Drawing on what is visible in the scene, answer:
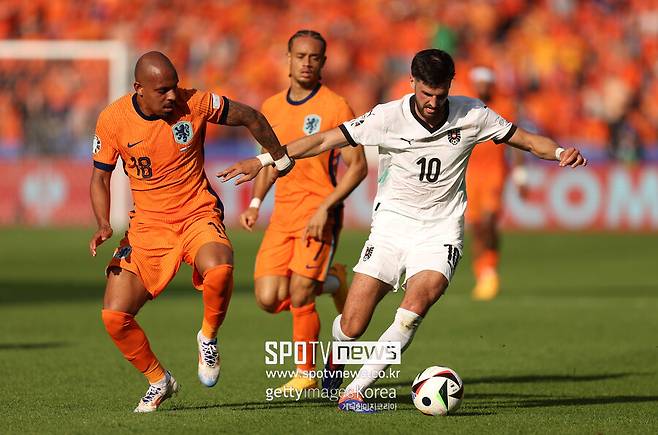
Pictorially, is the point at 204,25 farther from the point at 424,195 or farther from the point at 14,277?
the point at 424,195

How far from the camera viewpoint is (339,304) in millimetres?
10578

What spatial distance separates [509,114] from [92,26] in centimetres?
1596

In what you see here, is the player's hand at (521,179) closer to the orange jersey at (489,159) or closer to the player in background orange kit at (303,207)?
the orange jersey at (489,159)

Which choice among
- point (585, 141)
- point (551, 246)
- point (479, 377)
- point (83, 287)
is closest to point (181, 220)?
point (479, 377)

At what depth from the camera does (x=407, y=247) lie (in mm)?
8531

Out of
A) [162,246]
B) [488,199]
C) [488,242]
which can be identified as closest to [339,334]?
[162,246]

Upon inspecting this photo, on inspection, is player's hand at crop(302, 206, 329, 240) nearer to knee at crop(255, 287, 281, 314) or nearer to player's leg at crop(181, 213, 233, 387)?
knee at crop(255, 287, 281, 314)

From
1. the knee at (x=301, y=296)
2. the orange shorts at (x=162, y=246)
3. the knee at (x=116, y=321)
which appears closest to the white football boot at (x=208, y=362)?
the orange shorts at (x=162, y=246)

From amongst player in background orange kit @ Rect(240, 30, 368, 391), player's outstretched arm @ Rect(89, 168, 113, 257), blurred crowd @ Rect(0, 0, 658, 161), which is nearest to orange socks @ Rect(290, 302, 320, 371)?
player in background orange kit @ Rect(240, 30, 368, 391)

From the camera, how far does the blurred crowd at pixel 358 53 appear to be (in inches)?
1097

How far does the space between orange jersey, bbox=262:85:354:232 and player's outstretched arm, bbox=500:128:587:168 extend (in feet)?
5.71

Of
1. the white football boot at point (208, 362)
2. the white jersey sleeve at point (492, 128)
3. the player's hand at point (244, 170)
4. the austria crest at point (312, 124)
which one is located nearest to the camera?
the player's hand at point (244, 170)

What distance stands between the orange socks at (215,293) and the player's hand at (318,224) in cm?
141

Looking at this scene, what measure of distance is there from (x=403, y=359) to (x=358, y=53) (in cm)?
1834
